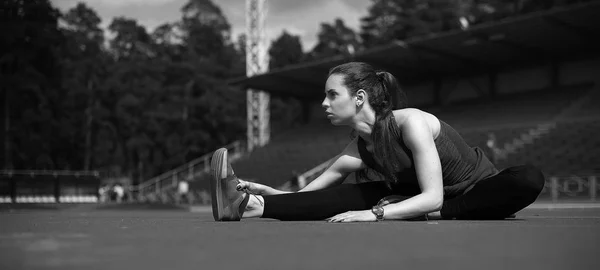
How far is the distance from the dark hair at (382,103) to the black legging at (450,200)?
277 millimetres

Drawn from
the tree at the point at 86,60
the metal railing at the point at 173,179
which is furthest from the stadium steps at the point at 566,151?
the tree at the point at 86,60

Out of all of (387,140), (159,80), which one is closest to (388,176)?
(387,140)

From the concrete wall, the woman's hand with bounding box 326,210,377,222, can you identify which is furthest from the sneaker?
the concrete wall

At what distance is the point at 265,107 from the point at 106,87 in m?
17.4

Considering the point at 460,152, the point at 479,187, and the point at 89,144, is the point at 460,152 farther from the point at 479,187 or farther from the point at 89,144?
the point at 89,144

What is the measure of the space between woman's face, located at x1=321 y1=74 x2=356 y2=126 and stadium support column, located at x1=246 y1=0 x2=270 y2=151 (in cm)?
2591

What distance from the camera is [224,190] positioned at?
369 centimetres

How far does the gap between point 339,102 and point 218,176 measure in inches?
28.6

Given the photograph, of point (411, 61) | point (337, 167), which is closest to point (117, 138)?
point (411, 61)

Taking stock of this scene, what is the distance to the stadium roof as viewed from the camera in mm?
21844

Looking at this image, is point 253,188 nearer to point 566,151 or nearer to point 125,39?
point 566,151

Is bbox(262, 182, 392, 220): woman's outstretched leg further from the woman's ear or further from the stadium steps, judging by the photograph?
the stadium steps

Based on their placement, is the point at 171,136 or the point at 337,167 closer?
the point at 337,167

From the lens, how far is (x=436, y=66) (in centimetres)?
2845
